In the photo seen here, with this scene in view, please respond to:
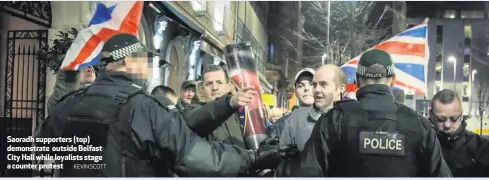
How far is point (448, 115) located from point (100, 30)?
10.2 ft

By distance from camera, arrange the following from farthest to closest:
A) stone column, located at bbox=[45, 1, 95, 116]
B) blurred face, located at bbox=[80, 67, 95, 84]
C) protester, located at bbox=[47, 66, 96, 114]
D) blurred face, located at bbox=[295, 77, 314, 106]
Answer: stone column, located at bbox=[45, 1, 95, 116] → protester, located at bbox=[47, 66, 96, 114] → blurred face, located at bbox=[80, 67, 95, 84] → blurred face, located at bbox=[295, 77, 314, 106]

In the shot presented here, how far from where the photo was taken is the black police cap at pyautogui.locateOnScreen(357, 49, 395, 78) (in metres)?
2.81

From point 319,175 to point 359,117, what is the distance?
1.34ft

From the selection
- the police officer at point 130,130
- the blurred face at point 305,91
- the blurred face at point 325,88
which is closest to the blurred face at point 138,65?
the police officer at point 130,130

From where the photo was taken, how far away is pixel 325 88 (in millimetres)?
3465

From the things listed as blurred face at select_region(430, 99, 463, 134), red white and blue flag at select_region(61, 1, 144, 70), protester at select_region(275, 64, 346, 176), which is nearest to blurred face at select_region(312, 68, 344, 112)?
protester at select_region(275, 64, 346, 176)

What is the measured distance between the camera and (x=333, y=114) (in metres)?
2.80

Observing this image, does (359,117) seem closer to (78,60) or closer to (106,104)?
(106,104)

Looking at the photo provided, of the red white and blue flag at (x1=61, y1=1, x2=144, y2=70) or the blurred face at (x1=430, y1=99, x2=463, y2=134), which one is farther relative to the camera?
the red white and blue flag at (x1=61, y1=1, x2=144, y2=70)

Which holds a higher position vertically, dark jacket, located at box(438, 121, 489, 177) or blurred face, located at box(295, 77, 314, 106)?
blurred face, located at box(295, 77, 314, 106)

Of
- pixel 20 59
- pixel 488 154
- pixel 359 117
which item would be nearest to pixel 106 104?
pixel 359 117

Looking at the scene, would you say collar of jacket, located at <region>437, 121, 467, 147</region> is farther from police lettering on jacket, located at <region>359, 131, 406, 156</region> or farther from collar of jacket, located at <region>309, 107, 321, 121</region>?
police lettering on jacket, located at <region>359, 131, 406, 156</region>

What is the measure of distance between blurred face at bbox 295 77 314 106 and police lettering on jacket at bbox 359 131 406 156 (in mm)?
1533

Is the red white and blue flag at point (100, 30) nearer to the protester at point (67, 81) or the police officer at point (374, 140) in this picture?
the protester at point (67, 81)
